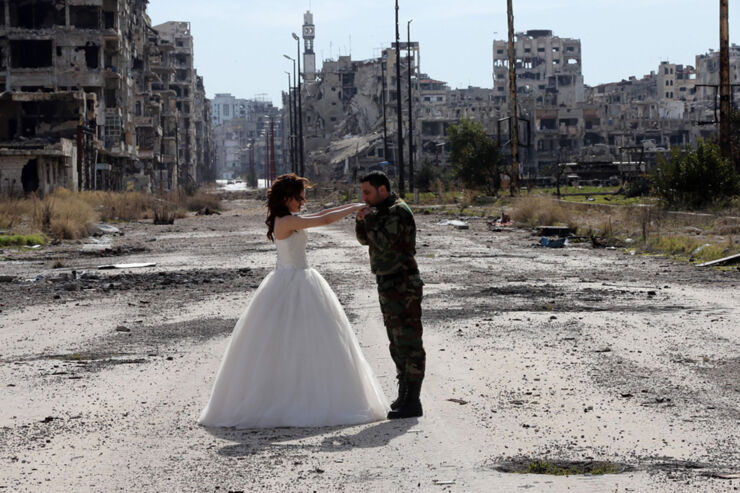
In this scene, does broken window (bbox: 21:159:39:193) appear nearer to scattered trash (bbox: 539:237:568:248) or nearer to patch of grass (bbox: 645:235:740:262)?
scattered trash (bbox: 539:237:568:248)

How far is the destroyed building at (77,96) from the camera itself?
54250 mm

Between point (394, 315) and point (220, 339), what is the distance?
4.34m

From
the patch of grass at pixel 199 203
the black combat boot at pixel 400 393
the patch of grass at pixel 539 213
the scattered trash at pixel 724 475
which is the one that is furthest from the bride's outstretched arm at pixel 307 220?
the patch of grass at pixel 199 203

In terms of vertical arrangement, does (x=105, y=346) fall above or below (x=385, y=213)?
below

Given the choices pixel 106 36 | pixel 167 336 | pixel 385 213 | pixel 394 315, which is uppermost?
pixel 106 36

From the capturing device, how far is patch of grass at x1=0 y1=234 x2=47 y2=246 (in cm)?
2714

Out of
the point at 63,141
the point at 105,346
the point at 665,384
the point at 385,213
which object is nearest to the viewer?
the point at 385,213

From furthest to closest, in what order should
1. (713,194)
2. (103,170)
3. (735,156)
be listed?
(103,170)
(735,156)
(713,194)

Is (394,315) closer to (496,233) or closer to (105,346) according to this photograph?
(105,346)

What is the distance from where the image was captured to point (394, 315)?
6.75 m

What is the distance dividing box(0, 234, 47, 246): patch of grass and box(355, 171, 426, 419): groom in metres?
22.5

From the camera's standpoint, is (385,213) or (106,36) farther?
(106,36)

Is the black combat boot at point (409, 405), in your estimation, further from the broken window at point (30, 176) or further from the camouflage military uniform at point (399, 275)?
the broken window at point (30, 176)

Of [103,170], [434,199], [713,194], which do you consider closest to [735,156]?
[713,194]
